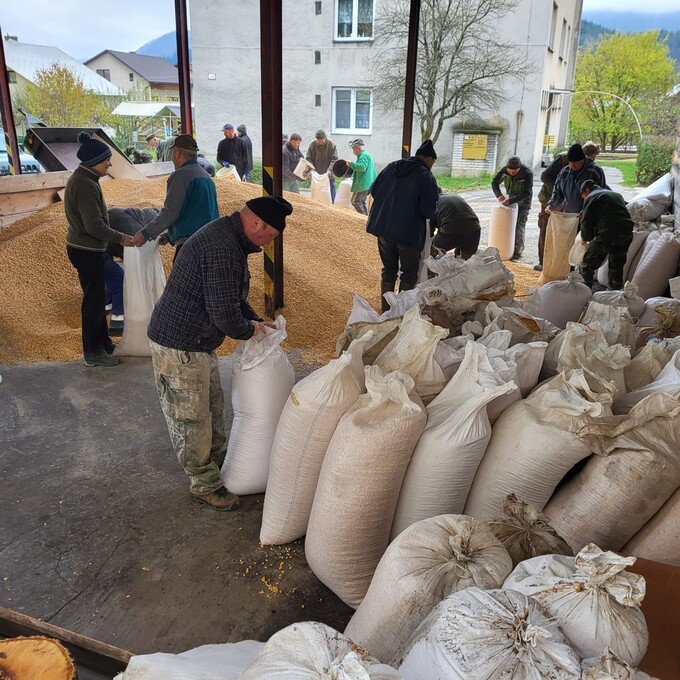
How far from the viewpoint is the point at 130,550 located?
8.10 feet

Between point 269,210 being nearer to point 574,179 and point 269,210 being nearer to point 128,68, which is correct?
point 574,179

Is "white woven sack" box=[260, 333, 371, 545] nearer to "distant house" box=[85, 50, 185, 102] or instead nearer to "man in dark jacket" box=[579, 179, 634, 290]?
"man in dark jacket" box=[579, 179, 634, 290]

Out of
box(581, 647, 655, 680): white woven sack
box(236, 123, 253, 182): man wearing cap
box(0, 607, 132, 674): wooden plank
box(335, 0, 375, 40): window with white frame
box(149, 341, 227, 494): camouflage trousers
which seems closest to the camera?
box(581, 647, 655, 680): white woven sack

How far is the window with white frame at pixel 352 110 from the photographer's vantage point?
63.1 ft

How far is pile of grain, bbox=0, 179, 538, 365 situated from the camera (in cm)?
461

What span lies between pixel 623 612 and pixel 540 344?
127 cm

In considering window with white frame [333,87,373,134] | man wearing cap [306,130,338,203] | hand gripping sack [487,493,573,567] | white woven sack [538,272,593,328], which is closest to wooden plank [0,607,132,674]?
hand gripping sack [487,493,573,567]

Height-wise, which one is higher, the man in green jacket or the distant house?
the distant house

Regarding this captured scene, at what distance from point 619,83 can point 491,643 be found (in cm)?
3607

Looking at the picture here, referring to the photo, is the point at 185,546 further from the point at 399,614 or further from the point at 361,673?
the point at 361,673

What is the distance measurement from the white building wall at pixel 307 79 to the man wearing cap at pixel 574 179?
13089 millimetres

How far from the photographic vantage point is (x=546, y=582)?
126cm

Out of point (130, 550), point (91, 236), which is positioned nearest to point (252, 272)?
point (91, 236)

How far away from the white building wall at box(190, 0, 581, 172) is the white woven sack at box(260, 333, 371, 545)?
17675 mm
